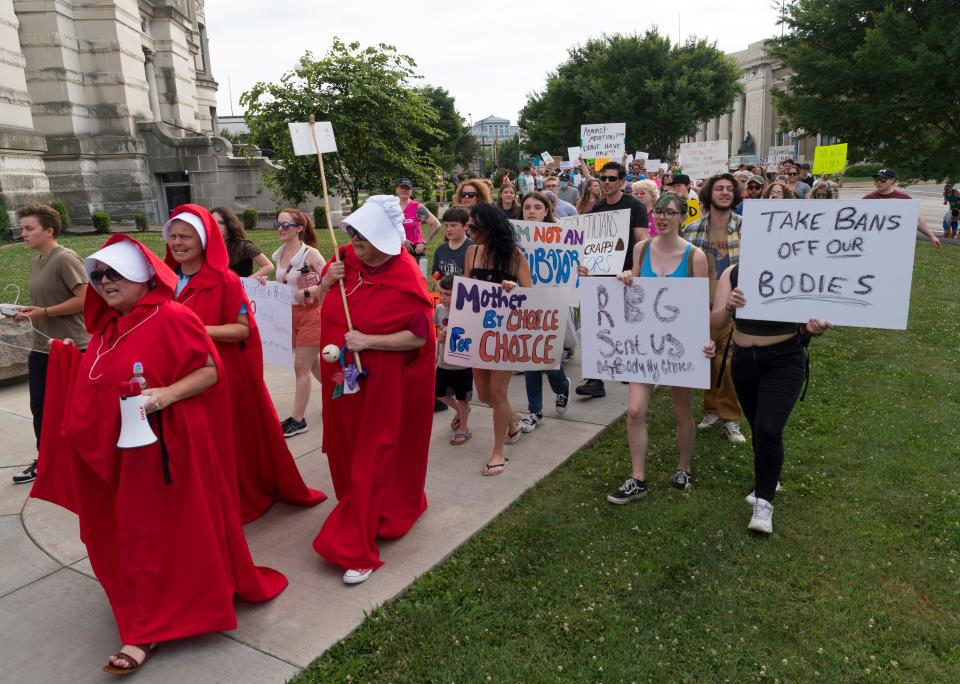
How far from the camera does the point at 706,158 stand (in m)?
15.6

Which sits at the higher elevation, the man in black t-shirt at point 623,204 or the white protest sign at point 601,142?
the white protest sign at point 601,142

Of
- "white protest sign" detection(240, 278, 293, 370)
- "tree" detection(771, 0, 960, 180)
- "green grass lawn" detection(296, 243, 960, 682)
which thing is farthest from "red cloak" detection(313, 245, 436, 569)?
"tree" detection(771, 0, 960, 180)

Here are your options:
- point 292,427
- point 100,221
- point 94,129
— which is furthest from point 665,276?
Result: point 94,129

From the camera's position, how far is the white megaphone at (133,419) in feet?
9.46

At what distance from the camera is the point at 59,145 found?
24141 mm

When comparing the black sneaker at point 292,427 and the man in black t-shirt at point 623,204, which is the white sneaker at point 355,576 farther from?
the man in black t-shirt at point 623,204

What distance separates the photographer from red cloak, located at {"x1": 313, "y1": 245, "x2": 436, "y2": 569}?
12.9 feet

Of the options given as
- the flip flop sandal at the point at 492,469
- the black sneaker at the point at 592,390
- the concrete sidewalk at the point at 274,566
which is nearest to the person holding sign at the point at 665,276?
the concrete sidewalk at the point at 274,566

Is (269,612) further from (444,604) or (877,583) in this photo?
(877,583)

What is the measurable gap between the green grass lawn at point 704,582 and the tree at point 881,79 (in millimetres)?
15942

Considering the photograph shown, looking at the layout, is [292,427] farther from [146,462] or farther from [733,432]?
[733,432]

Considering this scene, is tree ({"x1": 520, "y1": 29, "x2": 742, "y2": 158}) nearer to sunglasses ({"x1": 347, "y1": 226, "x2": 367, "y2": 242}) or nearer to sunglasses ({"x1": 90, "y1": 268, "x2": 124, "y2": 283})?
sunglasses ({"x1": 347, "y1": 226, "x2": 367, "y2": 242})

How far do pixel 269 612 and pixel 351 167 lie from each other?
1379 centimetres

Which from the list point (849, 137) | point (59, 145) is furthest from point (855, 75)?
point (59, 145)
